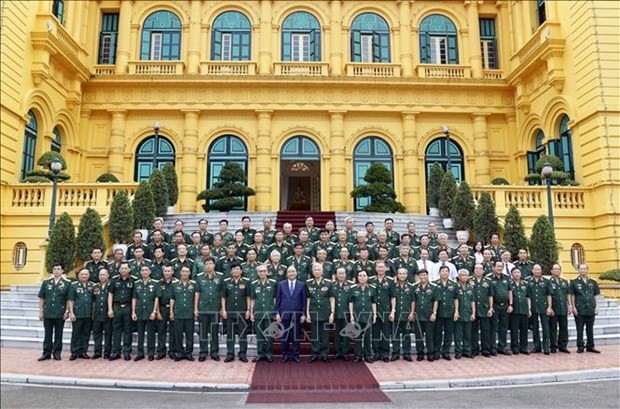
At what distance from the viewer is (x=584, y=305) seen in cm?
983

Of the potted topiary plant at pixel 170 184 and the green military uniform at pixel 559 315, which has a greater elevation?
the potted topiary plant at pixel 170 184

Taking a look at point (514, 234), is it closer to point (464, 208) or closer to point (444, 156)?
point (464, 208)

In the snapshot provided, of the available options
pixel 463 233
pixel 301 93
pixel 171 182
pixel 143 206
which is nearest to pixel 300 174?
pixel 301 93

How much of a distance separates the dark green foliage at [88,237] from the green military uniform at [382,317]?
26.0 ft

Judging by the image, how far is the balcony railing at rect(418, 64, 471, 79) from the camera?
73.9ft

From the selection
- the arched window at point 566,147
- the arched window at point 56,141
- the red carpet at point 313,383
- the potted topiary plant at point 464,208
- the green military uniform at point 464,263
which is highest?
the arched window at point 56,141

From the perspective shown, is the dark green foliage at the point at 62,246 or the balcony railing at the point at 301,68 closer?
the dark green foliage at the point at 62,246

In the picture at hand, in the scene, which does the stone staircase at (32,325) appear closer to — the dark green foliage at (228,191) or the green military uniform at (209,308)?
the green military uniform at (209,308)

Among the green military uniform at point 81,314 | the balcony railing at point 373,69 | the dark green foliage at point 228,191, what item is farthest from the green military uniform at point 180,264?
the balcony railing at point 373,69

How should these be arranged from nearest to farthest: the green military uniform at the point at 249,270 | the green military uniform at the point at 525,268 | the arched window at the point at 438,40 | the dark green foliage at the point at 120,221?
the green military uniform at the point at 249,270 → the green military uniform at the point at 525,268 → the dark green foliage at the point at 120,221 → the arched window at the point at 438,40

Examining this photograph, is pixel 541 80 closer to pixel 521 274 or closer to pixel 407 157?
pixel 407 157

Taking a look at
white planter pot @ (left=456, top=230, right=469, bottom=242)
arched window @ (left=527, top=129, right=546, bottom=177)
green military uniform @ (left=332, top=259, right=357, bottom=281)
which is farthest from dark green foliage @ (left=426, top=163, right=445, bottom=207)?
green military uniform @ (left=332, top=259, right=357, bottom=281)

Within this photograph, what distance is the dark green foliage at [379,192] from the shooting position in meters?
19.6

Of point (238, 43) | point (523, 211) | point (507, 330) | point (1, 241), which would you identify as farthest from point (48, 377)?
point (238, 43)
